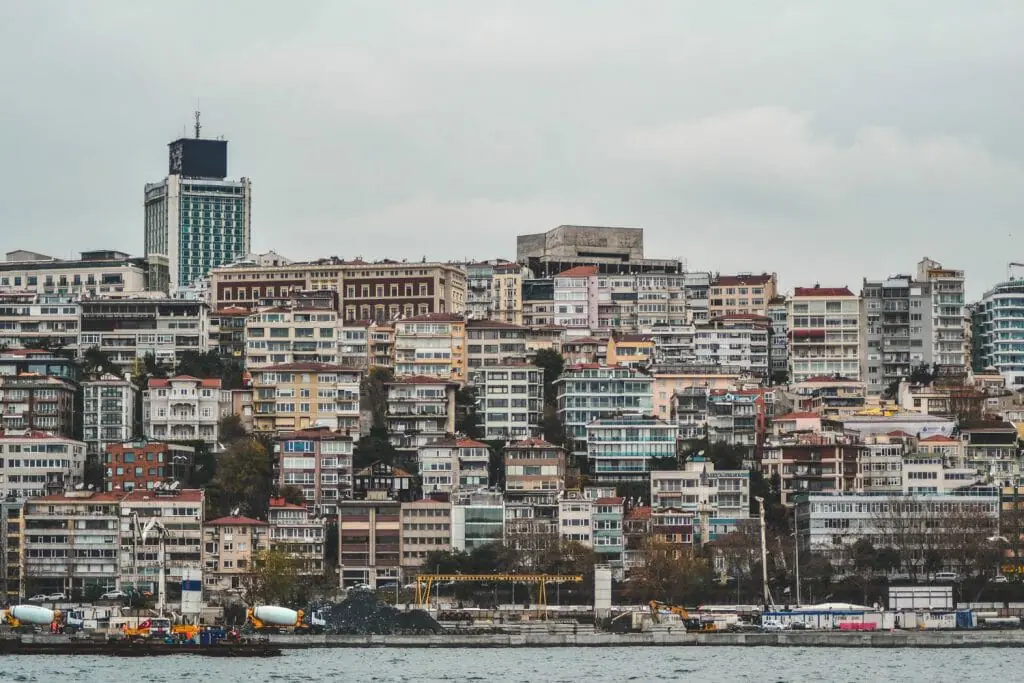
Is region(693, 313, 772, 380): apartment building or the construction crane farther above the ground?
region(693, 313, 772, 380): apartment building

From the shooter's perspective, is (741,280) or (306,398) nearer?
(306,398)

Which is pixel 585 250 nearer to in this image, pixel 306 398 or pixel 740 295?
pixel 740 295

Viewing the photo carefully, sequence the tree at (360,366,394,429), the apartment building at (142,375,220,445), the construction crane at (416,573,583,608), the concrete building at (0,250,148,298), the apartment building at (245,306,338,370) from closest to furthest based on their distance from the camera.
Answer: the construction crane at (416,573,583,608), the apartment building at (142,375,220,445), the tree at (360,366,394,429), the apartment building at (245,306,338,370), the concrete building at (0,250,148,298)

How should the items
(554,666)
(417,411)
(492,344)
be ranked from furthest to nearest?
(492,344) < (417,411) < (554,666)

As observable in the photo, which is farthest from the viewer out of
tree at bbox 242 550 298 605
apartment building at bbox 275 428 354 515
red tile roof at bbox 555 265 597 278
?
red tile roof at bbox 555 265 597 278

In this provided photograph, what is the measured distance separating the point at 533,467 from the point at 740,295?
50.0 metres

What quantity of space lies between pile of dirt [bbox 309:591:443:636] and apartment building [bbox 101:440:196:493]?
25.1 metres

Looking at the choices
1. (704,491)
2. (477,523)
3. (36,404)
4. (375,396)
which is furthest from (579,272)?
(477,523)

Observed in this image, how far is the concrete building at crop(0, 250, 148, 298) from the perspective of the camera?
18088 centimetres

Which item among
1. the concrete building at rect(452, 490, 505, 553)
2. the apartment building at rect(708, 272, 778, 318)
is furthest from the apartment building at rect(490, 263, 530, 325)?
the concrete building at rect(452, 490, 505, 553)

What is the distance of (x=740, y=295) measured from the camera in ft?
587

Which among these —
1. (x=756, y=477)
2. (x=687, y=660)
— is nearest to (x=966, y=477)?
(x=756, y=477)

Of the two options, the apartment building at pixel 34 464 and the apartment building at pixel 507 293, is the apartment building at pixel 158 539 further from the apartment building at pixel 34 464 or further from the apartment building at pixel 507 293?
the apartment building at pixel 507 293

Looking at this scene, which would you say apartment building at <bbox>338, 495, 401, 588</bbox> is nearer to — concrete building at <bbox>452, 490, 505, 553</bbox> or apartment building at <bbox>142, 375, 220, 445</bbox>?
concrete building at <bbox>452, 490, 505, 553</bbox>
